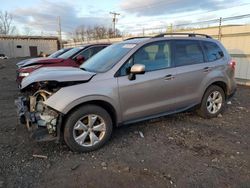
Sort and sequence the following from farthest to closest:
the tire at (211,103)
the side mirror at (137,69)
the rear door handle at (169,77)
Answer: the tire at (211,103)
the rear door handle at (169,77)
the side mirror at (137,69)

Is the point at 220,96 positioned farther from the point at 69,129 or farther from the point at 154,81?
the point at 69,129

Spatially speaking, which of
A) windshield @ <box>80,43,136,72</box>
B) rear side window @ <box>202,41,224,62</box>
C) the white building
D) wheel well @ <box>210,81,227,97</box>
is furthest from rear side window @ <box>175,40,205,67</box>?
the white building

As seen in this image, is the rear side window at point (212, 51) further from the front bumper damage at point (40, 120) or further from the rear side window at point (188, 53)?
the front bumper damage at point (40, 120)

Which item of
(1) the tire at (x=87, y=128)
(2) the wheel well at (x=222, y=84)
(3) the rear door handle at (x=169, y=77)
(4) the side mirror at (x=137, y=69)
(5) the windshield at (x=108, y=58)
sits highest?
(5) the windshield at (x=108, y=58)

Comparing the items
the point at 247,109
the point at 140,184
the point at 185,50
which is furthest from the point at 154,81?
the point at 247,109

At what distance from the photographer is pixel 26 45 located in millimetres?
44375

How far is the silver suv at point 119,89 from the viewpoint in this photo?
12.0 feet

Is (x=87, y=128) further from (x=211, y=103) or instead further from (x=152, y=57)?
(x=211, y=103)

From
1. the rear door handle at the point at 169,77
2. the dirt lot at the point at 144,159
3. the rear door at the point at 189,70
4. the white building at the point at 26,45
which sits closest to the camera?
the dirt lot at the point at 144,159

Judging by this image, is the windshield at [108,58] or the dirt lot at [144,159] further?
the windshield at [108,58]

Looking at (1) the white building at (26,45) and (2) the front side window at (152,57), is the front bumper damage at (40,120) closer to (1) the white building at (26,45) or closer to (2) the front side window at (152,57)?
(2) the front side window at (152,57)

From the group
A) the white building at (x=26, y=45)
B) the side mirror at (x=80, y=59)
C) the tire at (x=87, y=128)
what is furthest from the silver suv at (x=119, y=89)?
the white building at (x=26, y=45)

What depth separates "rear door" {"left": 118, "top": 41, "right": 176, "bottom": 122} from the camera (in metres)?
4.04

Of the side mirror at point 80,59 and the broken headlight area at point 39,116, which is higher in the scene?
the side mirror at point 80,59
